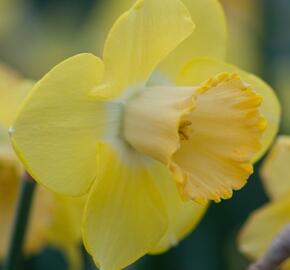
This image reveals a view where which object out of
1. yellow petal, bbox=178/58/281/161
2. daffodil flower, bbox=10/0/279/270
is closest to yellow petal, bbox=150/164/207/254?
daffodil flower, bbox=10/0/279/270

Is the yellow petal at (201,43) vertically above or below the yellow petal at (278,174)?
above

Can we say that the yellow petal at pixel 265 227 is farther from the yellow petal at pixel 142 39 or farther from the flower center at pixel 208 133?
the yellow petal at pixel 142 39

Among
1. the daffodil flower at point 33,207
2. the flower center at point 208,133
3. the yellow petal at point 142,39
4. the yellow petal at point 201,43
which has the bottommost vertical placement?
the daffodil flower at point 33,207

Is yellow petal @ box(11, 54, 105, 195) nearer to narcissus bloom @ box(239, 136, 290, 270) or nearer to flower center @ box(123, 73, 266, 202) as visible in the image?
flower center @ box(123, 73, 266, 202)

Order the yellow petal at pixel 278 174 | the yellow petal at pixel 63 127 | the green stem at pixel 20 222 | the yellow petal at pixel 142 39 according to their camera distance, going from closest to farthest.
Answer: the yellow petal at pixel 63 127 < the yellow petal at pixel 142 39 < the green stem at pixel 20 222 < the yellow petal at pixel 278 174

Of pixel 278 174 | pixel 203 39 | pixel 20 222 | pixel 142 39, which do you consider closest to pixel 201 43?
pixel 203 39

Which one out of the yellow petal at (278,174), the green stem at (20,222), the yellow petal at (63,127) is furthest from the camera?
the yellow petal at (278,174)

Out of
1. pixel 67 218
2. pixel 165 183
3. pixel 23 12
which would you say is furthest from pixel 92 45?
pixel 165 183

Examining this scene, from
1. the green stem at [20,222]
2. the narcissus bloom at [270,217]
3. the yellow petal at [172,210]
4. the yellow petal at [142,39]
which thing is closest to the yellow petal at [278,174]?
the narcissus bloom at [270,217]
